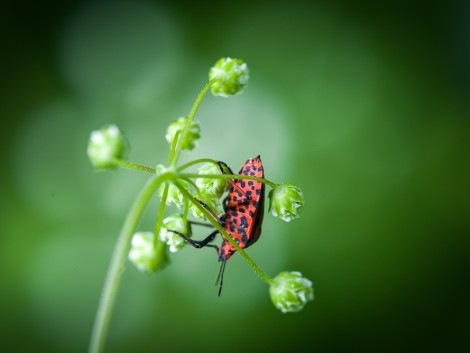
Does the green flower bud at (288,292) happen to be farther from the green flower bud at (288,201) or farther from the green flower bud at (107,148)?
the green flower bud at (107,148)

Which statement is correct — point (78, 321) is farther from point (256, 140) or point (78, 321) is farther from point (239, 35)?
point (239, 35)

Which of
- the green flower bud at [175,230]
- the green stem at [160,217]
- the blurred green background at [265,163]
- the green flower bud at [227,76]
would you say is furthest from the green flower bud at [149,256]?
the blurred green background at [265,163]

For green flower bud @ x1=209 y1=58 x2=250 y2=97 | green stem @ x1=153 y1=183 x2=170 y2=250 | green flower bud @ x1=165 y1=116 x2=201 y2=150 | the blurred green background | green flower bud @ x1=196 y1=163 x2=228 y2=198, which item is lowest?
green stem @ x1=153 y1=183 x2=170 y2=250

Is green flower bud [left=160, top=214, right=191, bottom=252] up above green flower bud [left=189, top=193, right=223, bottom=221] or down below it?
below

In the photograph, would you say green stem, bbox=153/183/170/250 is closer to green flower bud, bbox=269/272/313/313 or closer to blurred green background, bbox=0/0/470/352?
green flower bud, bbox=269/272/313/313

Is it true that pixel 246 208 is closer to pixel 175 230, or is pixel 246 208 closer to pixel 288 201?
pixel 288 201

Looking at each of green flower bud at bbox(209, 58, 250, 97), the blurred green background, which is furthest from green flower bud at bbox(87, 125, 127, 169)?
the blurred green background

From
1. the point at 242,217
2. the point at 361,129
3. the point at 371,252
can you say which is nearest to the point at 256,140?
the point at 361,129

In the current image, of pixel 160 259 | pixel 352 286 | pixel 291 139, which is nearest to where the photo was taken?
pixel 160 259
